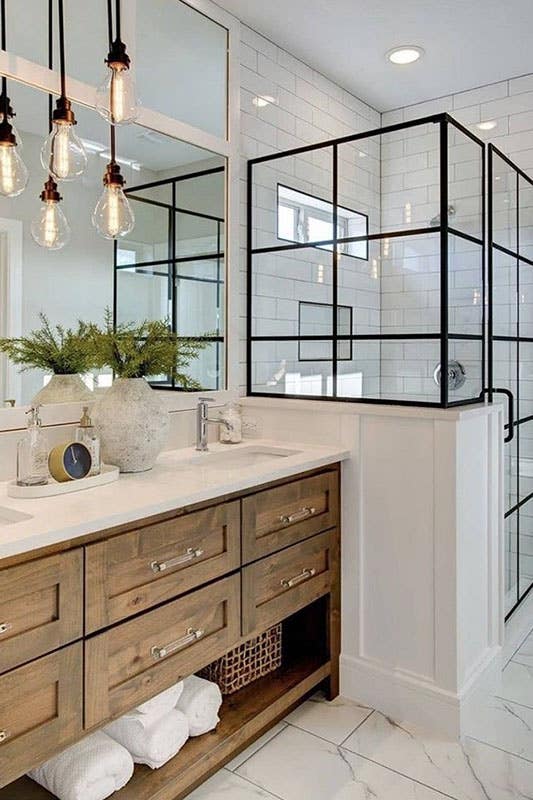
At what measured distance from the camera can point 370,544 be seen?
2254 millimetres

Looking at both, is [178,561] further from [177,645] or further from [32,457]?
[32,457]

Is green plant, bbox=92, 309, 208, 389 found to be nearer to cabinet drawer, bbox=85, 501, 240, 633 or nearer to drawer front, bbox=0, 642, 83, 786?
cabinet drawer, bbox=85, 501, 240, 633

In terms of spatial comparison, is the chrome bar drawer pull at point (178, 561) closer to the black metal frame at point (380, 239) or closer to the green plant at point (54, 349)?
the green plant at point (54, 349)

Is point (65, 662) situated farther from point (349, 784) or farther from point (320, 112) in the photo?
point (320, 112)

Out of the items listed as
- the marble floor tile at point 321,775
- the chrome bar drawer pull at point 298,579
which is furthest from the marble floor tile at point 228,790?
the chrome bar drawer pull at point 298,579

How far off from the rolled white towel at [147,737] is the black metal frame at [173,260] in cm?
115

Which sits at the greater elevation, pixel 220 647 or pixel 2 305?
pixel 2 305

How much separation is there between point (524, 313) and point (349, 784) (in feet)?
7.32

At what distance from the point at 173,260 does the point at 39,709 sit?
162 cm

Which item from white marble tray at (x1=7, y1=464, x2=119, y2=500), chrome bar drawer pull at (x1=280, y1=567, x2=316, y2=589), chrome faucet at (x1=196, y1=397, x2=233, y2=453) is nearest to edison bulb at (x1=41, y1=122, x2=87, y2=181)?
white marble tray at (x1=7, y1=464, x2=119, y2=500)

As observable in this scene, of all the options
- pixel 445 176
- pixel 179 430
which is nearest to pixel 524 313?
pixel 445 176

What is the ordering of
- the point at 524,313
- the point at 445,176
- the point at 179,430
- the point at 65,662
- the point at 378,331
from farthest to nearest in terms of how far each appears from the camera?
the point at 524,313 < the point at 378,331 < the point at 179,430 < the point at 445,176 < the point at 65,662

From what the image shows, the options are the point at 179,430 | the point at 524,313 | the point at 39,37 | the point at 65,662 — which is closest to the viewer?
the point at 65,662

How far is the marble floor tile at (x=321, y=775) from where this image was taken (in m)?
1.77
